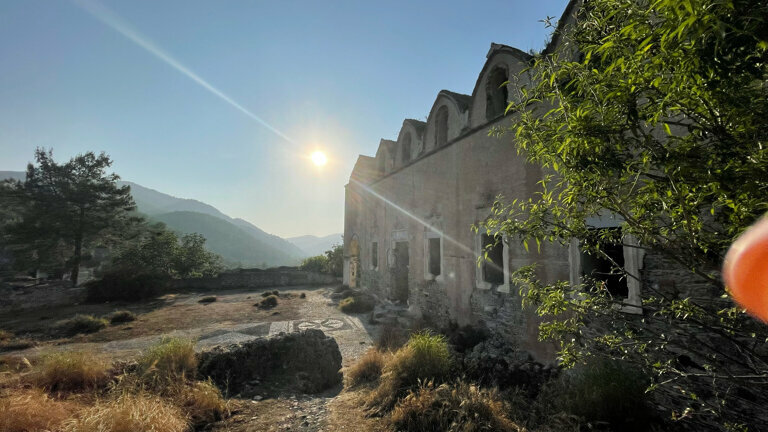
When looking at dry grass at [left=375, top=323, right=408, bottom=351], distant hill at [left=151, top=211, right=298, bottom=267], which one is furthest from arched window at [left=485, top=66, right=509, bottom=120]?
distant hill at [left=151, top=211, right=298, bottom=267]

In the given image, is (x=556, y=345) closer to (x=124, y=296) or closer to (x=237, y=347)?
(x=237, y=347)

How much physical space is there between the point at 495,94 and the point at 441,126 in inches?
110

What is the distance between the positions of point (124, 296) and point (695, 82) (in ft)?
72.4

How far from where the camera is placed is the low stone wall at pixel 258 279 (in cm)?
2086

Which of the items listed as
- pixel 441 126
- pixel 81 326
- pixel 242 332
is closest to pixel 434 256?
pixel 441 126

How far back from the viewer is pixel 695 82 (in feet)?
4.72

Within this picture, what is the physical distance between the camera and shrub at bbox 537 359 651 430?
4000mm

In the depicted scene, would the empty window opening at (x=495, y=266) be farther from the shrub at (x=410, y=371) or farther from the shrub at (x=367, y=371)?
the shrub at (x=367, y=371)

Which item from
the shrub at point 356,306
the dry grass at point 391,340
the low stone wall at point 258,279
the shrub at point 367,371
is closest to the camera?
the shrub at point 367,371

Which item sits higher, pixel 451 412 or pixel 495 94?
pixel 495 94

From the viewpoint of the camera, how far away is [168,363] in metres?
5.27

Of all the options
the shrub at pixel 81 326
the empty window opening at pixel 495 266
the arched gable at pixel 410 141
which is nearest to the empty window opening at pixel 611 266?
the empty window opening at pixel 495 266

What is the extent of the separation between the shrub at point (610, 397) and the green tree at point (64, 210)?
82.2 feet

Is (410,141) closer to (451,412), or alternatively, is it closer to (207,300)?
(451,412)
